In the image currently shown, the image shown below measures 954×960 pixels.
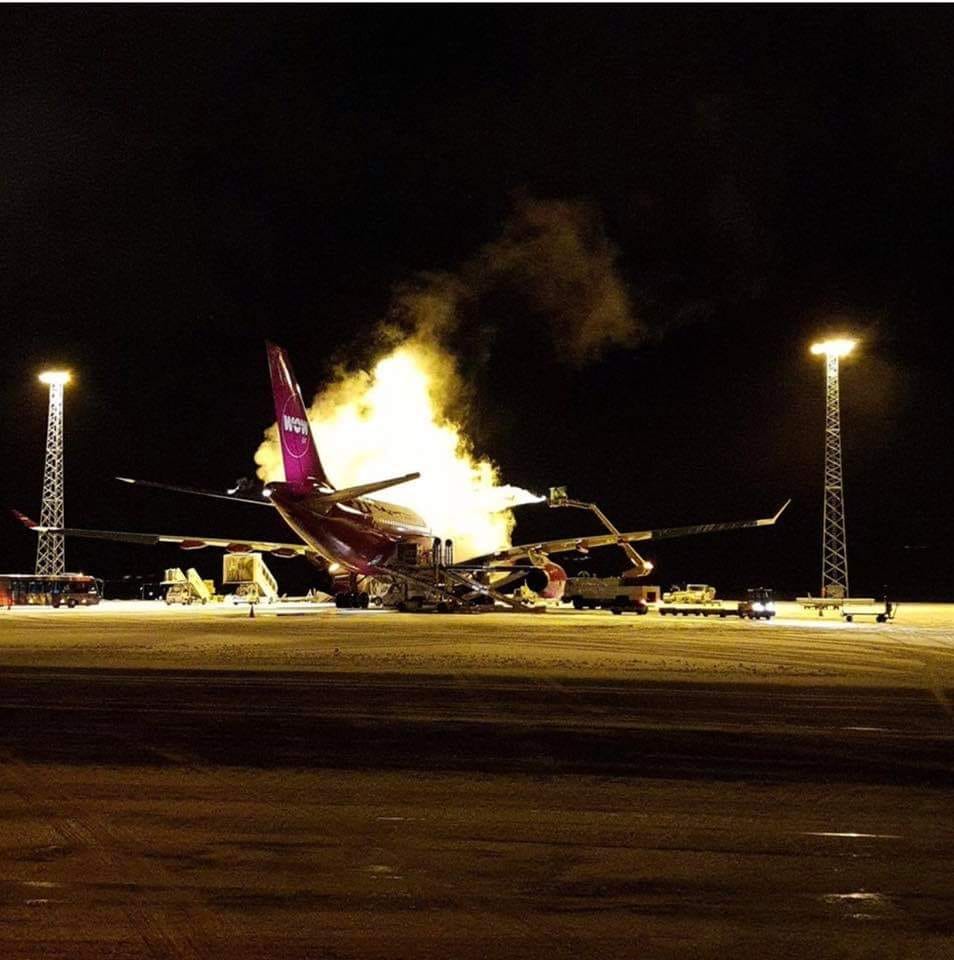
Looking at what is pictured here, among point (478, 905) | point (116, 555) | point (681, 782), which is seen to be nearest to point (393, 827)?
point (478, 905)

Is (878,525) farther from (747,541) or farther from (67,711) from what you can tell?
(67,711)

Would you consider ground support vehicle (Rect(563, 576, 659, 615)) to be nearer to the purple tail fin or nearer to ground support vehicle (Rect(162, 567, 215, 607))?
the purple tail fin

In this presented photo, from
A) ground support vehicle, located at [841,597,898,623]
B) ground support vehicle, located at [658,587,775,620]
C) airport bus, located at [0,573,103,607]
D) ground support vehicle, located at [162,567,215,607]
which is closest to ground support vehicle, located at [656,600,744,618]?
ground support vehicle, located at [658,587,775,620]

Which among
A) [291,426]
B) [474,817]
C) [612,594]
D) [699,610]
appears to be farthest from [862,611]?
[474,817]

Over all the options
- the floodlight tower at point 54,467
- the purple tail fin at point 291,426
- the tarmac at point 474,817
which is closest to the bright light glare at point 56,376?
the floodlight tower at point 54,467

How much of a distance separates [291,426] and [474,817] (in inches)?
1605

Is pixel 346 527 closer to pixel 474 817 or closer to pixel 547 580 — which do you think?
pixel 547 580

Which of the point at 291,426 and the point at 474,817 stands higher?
the point at 291,426

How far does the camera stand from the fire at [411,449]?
65.4 m

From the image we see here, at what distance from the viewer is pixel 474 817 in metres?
8.90

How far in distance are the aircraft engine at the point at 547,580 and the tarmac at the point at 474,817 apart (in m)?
33.9

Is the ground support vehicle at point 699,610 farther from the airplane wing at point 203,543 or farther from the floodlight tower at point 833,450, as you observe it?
the airplane wing at point 203,543

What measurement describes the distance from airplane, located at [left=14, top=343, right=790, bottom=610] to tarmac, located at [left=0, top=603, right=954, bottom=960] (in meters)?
27.9

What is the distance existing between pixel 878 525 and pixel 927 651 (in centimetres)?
8444
